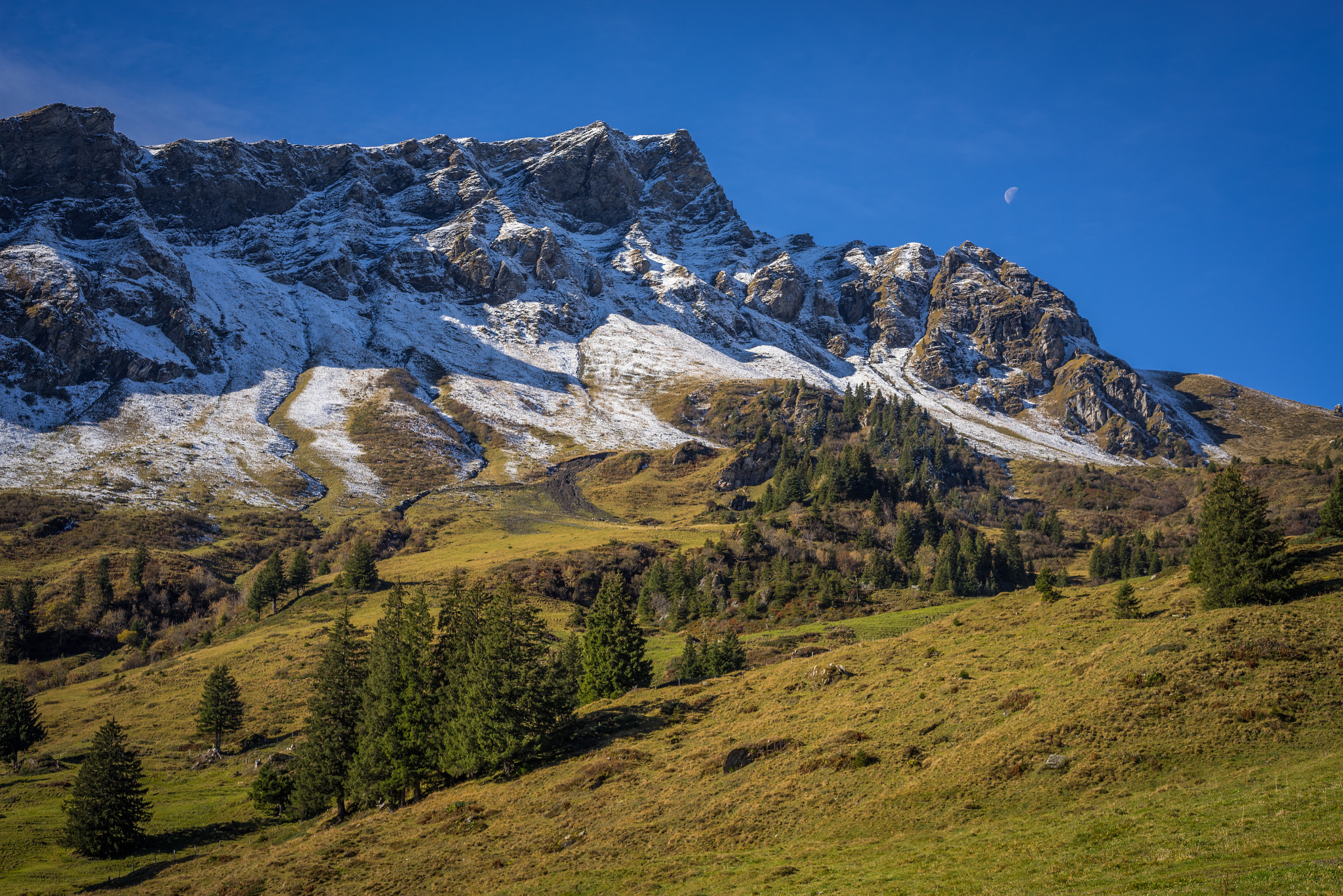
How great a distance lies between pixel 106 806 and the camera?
2280 inches

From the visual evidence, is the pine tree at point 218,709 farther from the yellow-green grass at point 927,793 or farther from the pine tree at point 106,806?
the pine tree at point 106,806

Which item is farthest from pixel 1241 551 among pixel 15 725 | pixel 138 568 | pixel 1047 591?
pixel 138 568

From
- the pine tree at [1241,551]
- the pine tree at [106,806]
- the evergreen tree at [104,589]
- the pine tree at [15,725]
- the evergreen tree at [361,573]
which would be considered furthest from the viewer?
the evergreen tree at [361,573]

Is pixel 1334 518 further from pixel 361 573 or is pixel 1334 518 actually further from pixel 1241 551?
pixel 361 573

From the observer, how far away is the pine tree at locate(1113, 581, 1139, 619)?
53.3m

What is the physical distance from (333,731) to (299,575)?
94.4 m

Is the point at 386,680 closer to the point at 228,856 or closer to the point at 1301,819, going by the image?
the point at 228,856

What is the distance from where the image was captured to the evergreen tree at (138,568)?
149750mm

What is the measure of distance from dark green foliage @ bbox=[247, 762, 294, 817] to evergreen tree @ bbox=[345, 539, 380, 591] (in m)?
77.8

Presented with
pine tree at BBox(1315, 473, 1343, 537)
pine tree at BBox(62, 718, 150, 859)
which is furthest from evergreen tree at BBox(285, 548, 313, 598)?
pine tree at BBox(1315, 473, 1343, 537)

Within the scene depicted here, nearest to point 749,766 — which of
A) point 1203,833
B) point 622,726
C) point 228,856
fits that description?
point 622,726

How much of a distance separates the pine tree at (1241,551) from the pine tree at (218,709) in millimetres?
98026

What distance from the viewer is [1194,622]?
42594 millimetres

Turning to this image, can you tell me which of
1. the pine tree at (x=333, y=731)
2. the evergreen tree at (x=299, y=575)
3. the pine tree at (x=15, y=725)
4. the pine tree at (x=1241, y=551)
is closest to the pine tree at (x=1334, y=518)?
the pine tree at (x=1241, y=551)
